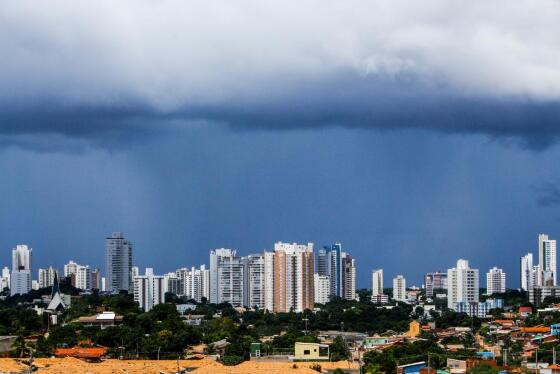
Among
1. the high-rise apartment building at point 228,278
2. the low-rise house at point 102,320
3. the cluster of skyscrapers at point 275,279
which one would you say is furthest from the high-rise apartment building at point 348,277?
the low-rise house at point 102,320

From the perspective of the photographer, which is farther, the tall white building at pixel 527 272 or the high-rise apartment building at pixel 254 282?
the tall white building at pixel 527 272

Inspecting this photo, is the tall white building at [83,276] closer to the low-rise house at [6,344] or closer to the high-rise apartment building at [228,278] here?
the high-rise apartment building at [228,278]

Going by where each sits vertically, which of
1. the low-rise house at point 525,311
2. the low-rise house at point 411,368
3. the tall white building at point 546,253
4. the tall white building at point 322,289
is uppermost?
the tall white building at point 546,253

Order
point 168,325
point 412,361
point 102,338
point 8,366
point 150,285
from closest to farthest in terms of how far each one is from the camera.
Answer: point 8,366
point 412,361
point 102,338
point 168,325
point 150,285

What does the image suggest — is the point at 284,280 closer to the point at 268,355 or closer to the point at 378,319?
the point at 378,319

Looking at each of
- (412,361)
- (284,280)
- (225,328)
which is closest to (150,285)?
(284,280)

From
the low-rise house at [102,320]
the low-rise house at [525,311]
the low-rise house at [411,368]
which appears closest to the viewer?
the low-rise house at [411,368]

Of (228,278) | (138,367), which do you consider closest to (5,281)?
(228,278)
